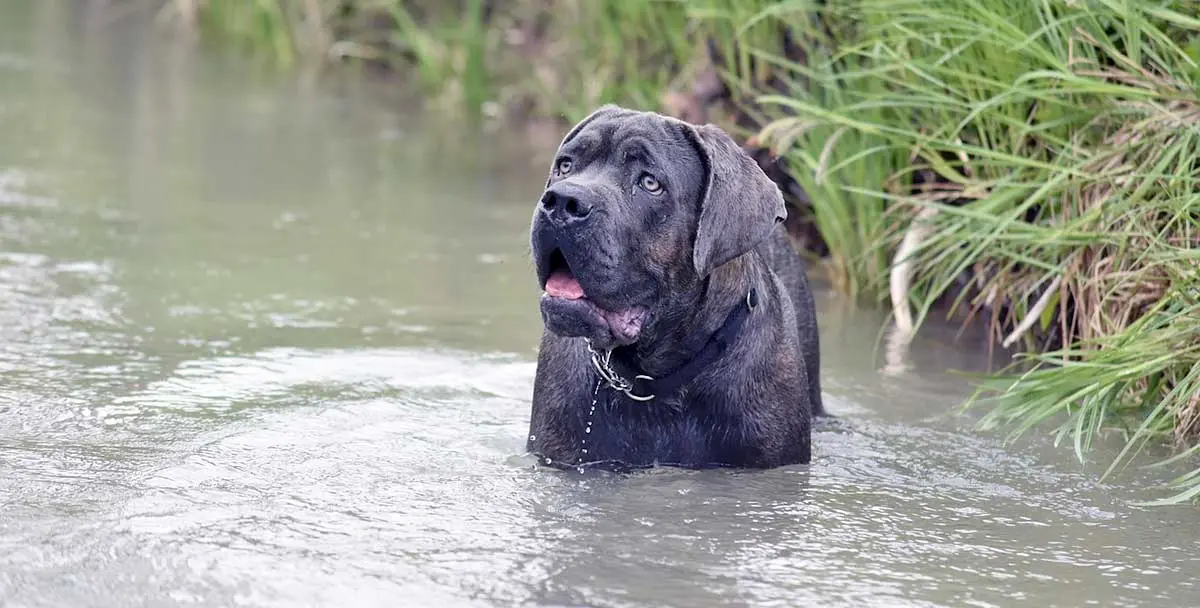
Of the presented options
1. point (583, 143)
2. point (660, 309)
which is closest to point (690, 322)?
point (660, 309)

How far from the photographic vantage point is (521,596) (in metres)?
3.66

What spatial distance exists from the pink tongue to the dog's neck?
0.84ft

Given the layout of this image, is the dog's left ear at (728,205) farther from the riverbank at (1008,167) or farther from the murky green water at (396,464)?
the riverbank at (1008,167)

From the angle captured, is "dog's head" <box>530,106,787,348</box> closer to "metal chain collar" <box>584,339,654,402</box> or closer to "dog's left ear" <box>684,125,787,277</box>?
"dog's left ear" <box>684,125,787,277</box>

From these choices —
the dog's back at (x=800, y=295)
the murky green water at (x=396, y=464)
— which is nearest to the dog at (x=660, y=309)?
the murky green water at (x=396, y=464)

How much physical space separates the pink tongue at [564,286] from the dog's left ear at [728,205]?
1.01 feet

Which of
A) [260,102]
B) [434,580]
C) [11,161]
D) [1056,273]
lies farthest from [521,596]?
[260,102]

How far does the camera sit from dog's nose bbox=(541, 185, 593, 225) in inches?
162

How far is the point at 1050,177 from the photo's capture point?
5.68 m

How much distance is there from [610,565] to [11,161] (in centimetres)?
666

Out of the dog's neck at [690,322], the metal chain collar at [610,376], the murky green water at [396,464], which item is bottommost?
the murky green water at [396,464]

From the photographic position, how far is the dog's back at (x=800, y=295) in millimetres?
5316

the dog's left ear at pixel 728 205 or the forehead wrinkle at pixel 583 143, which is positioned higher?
the forehead wrinkle at pixel 583 143

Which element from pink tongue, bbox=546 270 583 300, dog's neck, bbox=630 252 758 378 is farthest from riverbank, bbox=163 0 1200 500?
pink tongue, bbox=546 270 583 300
